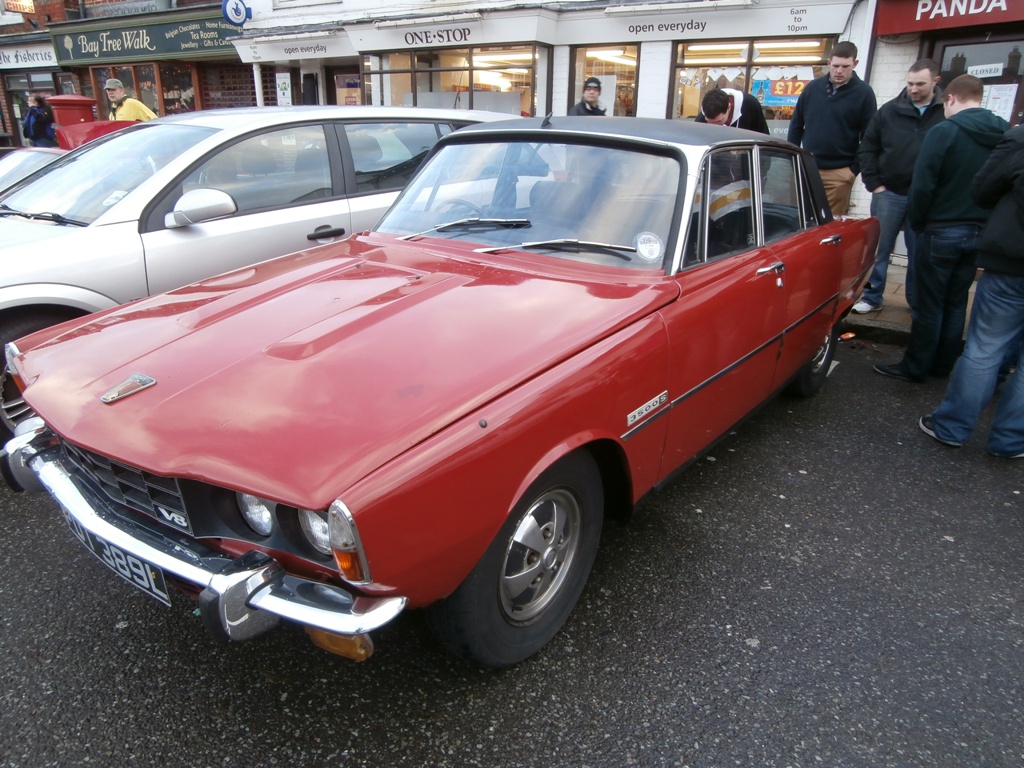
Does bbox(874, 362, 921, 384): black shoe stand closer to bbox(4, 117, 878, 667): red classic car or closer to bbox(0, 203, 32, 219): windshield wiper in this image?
bbox(4, 117, 878, 667): red classic car

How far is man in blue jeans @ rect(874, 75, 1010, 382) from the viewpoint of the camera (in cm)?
439

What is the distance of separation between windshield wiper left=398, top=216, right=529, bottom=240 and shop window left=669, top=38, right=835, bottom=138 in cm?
778

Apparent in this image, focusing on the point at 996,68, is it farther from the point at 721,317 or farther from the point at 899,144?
the point at 721,317

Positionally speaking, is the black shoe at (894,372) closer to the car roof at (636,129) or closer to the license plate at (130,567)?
the car roof at (636,129)

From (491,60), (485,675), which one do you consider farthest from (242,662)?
(491,60)

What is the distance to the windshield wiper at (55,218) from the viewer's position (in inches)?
153

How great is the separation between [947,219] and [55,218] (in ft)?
17.3

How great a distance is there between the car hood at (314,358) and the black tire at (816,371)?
2226 millimetres

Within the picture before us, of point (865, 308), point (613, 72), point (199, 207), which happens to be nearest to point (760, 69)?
point (613, 72)

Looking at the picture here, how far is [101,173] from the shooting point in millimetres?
4242

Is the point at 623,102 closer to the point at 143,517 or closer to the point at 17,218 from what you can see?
the point at 17,218

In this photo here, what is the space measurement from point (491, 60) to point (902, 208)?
27.8 feet

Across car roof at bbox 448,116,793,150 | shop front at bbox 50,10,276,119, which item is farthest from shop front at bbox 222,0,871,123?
car roof at bbox 448,116,793,150

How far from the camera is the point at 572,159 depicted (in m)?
3.15
